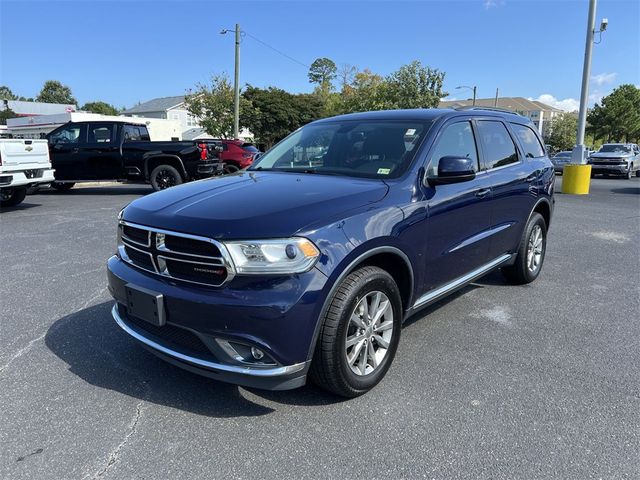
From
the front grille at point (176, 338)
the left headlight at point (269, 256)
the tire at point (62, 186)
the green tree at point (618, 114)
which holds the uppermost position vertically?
the green tree at point (618, 114)

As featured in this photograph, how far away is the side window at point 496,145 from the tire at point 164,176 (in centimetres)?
987

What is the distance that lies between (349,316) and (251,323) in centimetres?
59

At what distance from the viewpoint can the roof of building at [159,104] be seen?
7050 centimetres

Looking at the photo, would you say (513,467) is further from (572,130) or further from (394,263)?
(572,130)

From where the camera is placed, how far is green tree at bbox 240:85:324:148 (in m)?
52.4

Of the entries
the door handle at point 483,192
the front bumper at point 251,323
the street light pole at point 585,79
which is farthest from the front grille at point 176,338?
the street light pole at point 585,79

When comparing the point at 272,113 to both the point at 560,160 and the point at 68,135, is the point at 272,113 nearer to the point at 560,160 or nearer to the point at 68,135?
the point at 560,160

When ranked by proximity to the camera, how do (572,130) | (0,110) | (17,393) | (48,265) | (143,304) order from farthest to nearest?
(0,110) → (572,130) → (48,265) → (17,393) → (143,304)

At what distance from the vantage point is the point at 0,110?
6881cm

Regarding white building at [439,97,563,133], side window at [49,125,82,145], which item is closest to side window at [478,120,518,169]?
side window at [49,125,82,145]

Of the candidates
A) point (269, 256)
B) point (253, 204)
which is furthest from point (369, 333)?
point (253, 204)

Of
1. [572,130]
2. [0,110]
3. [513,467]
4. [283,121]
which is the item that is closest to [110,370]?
[513,467]

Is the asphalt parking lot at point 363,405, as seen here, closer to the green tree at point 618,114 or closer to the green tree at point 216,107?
the green tree at point 216,107

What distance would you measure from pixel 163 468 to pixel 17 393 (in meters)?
1.32
